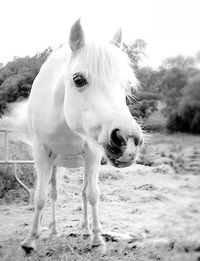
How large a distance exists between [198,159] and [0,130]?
255 centimetres

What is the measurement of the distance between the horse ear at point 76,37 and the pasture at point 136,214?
55cm

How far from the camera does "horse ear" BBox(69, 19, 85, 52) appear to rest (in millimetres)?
1474

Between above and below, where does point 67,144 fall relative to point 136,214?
above

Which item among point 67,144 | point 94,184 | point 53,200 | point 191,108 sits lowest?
point 53,200

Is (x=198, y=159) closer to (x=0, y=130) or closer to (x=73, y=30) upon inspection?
(x=73, y=30)

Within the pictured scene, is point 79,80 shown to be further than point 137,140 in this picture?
Yes

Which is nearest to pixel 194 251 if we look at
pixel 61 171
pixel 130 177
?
pixel 61 171

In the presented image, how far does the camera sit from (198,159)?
88cm

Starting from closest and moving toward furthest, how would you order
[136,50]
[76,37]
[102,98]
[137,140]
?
[137,140] → [102,98] → [76,37] → [136,50]

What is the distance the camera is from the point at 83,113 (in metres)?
1.36

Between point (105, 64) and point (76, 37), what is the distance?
0.79ft

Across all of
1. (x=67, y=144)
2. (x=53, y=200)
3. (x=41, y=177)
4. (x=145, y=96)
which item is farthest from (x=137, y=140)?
(x=53, y=200)

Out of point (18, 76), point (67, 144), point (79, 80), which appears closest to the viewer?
point (79, 80)

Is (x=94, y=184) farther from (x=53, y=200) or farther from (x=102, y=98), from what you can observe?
(x=102, y=98)
